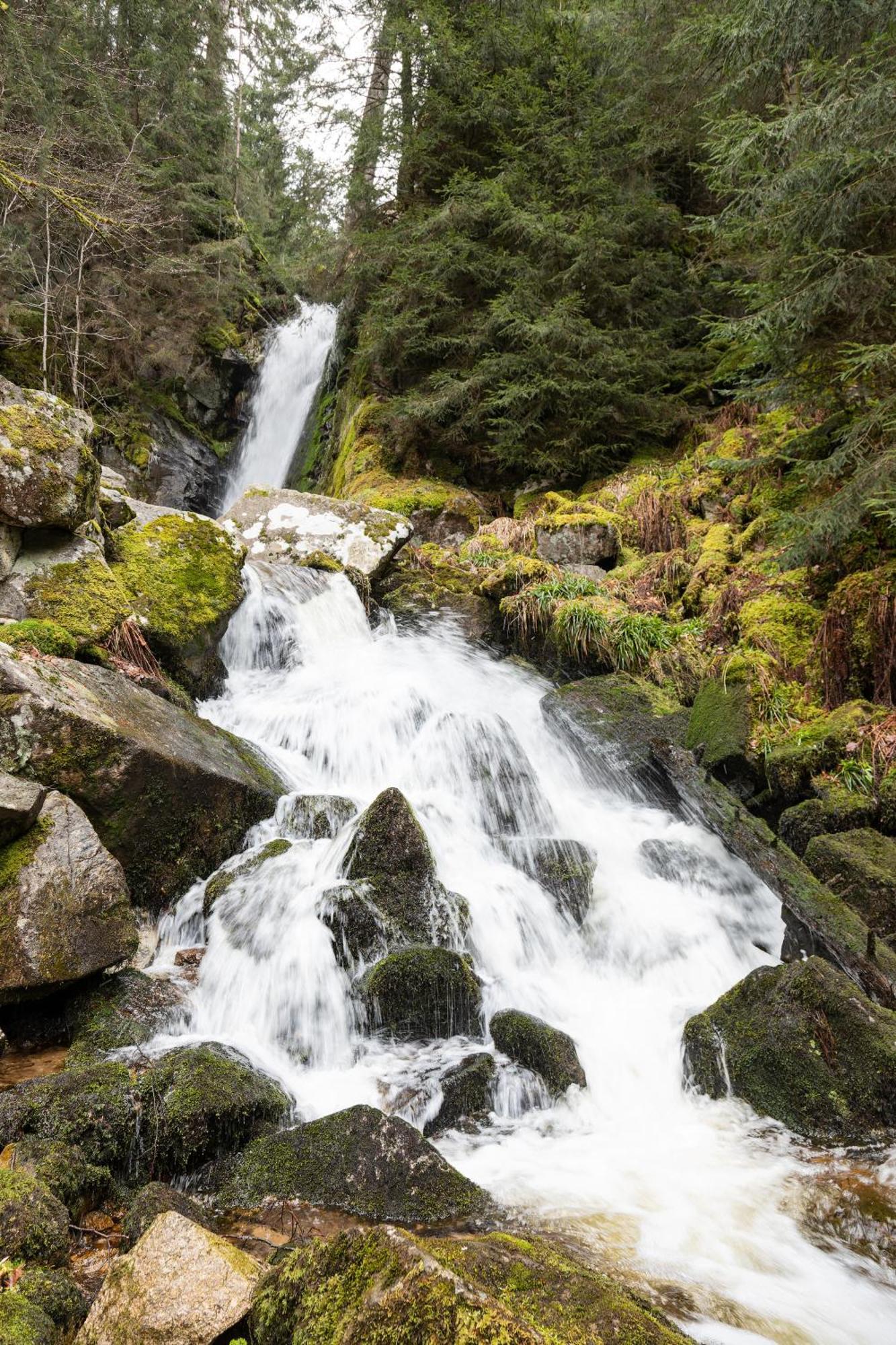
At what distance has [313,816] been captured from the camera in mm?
5965

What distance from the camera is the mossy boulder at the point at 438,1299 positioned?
1.51 metres

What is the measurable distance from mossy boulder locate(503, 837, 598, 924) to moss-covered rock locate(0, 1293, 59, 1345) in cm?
418

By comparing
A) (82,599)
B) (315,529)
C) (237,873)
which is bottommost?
(237,873)

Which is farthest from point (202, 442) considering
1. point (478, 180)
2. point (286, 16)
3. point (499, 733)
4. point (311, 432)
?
point (499, 733)

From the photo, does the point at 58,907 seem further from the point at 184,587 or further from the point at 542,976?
the point at 184,587

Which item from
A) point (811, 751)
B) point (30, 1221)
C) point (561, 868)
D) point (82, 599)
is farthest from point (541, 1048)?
point (82, 599)

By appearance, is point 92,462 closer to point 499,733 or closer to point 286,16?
point 499,733

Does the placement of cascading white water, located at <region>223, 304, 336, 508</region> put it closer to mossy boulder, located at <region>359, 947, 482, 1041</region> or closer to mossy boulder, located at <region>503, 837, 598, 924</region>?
mossy boulder, located at <region>503, 837, 598, 924</region>

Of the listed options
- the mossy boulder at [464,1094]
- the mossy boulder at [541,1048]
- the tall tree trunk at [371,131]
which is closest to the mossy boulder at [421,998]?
the mossy boulder at [541,1048]

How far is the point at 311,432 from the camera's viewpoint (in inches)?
744

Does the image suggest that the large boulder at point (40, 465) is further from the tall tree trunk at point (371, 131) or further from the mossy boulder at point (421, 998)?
the tall tree trunk at point (371, 131)

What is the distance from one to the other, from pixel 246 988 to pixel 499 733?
399 centimetres

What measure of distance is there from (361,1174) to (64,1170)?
1.15 meters

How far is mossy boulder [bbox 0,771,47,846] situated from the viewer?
153 inches
